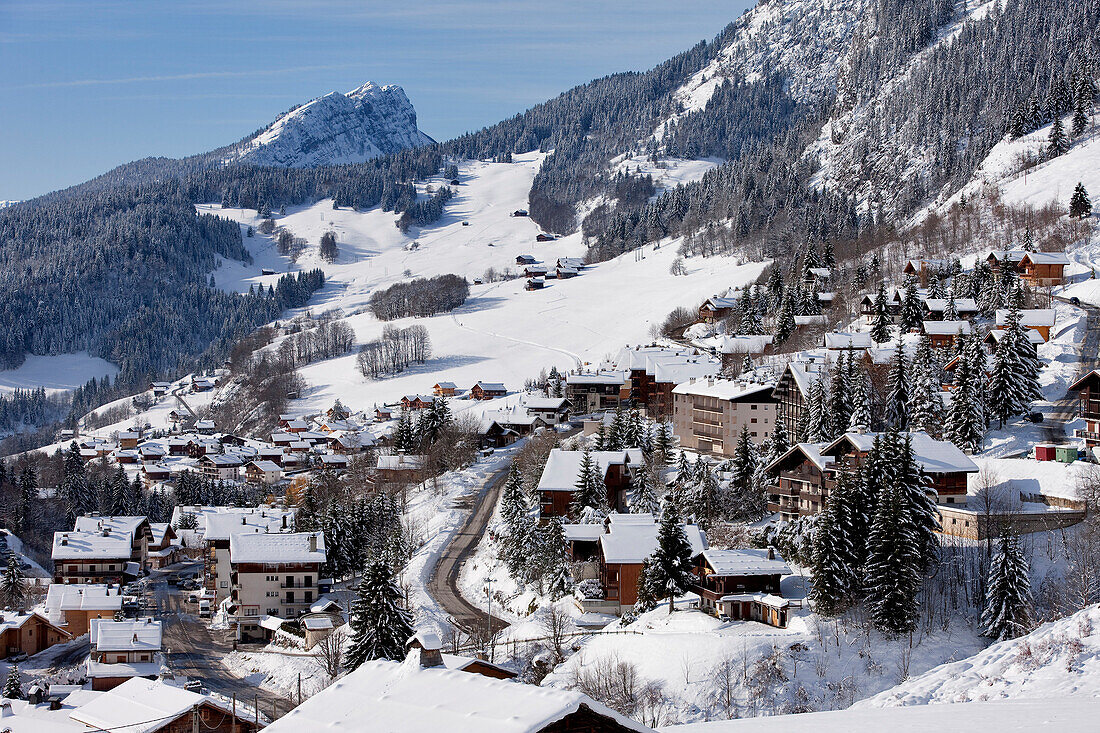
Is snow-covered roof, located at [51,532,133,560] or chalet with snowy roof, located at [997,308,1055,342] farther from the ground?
chalet with snowy roof, located at [997,308,1055,342]

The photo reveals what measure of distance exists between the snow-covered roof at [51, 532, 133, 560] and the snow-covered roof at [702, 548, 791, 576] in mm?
42100

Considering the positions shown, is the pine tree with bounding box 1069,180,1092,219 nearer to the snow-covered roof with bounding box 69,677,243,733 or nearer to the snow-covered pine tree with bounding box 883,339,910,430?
the snow-covered pine tree with bounding box 883,339,910,430

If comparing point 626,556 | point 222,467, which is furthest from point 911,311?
point 222,467

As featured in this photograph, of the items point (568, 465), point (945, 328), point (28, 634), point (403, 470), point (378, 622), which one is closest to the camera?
point (378, 622)

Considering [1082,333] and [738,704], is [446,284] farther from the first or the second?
[738,704]

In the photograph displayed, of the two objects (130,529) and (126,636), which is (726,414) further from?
(130,529)

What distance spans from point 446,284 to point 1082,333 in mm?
118713

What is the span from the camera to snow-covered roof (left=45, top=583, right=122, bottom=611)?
53125 millimetres

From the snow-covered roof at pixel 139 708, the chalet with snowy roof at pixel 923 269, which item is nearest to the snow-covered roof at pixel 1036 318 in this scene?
the chalet with snowy roof at pixel 923 269

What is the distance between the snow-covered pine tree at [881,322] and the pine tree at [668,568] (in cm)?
3267

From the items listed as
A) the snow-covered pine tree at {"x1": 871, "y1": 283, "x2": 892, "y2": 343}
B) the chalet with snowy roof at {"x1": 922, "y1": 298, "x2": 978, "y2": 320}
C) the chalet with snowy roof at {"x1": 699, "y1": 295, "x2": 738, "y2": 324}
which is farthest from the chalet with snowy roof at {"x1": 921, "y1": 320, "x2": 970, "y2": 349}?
the chalet with snowy roof at {"x1": 699, "y1": 295, "x2": 738, "y2": 324}

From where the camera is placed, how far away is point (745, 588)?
37.7 meters

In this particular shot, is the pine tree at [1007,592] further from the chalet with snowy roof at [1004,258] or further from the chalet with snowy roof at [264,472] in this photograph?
the chalet with snowy roof at [264,472]

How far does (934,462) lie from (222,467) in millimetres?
79000
